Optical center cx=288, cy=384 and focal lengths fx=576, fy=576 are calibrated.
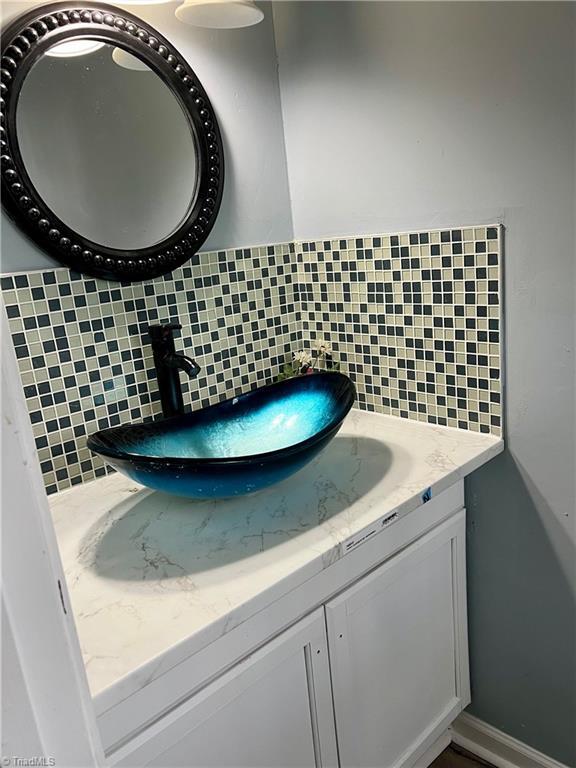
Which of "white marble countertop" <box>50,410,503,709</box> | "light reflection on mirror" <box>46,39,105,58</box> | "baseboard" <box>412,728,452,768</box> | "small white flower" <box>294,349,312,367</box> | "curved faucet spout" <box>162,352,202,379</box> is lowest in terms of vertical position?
"baseboard" <box>412,728,452,768</box>

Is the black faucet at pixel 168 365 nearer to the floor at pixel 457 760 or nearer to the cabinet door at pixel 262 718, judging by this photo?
the cabinet door at pixel 262 718

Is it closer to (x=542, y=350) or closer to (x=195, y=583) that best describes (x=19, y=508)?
(x=195, y=583)

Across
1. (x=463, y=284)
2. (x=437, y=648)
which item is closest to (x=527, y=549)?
(x=437, y=648)

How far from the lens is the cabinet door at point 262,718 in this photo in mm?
835

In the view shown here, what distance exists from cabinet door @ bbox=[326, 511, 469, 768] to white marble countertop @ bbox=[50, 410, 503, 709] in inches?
5.9

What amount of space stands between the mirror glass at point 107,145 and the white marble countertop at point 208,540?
1.95ft

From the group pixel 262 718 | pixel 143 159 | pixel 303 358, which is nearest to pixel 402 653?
pixel 262 718

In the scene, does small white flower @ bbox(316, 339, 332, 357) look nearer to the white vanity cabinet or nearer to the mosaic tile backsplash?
the mosaic tile backsplash

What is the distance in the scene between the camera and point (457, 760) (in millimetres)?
1528

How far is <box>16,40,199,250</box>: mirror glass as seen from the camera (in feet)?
3.74

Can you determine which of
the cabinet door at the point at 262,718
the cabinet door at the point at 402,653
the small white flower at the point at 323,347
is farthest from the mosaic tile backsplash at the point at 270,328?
the cabinet door at the point at 262,718

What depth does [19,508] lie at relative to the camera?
0.44 meters

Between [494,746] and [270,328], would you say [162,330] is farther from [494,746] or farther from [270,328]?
[494,746]

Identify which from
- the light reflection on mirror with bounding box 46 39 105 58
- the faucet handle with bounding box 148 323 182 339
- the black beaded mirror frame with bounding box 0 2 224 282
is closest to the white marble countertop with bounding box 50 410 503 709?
the faucet handle with bounding box 148 323 182 339
